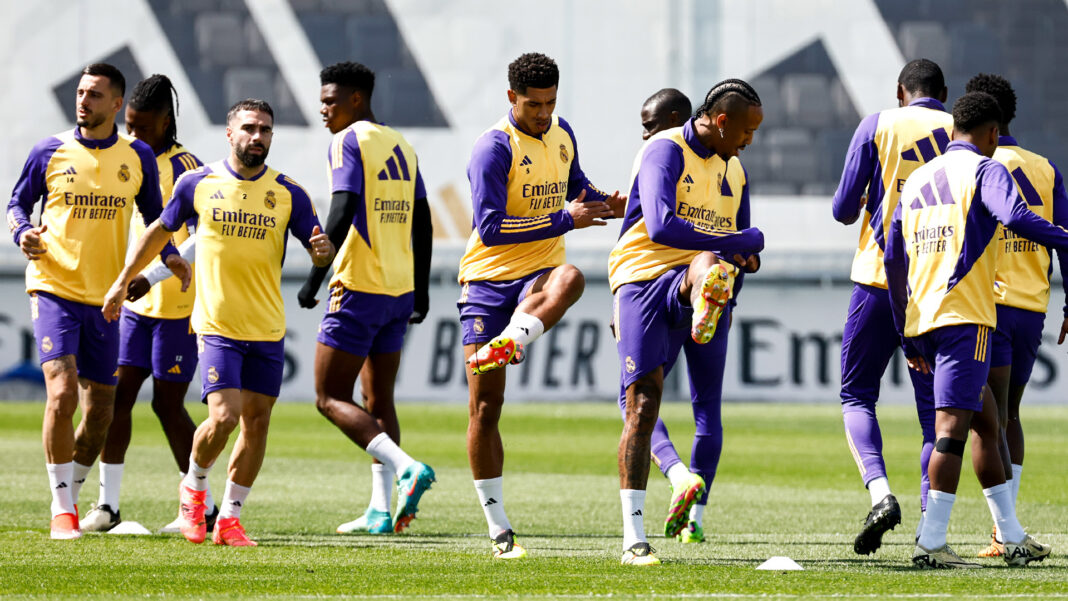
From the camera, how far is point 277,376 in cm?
814

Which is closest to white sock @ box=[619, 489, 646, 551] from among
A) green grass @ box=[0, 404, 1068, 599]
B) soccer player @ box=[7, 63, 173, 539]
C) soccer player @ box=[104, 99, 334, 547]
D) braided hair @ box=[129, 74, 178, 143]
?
green grass @ box=[0, 404, 1068, 599]

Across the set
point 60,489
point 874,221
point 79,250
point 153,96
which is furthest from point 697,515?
point 153,96

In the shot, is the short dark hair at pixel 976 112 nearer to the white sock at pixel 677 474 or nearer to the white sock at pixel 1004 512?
the white sock at pixel 1004 512

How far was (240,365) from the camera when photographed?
7973 mm

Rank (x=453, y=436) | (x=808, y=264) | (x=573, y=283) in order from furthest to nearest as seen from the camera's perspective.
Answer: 1. (x=808, y=264)
2. (x=453, y=436)
3. (x=573, y=283)

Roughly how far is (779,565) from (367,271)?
305 cm

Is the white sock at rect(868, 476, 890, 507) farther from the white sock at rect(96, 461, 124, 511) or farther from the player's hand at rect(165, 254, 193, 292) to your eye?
the white sock at rect(96, 461, 124, 511)

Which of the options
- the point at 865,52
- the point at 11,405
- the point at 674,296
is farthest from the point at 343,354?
the point at 865,52

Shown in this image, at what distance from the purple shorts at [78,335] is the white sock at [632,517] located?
3070 millimetres

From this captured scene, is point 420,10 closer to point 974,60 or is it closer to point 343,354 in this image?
point 974,60

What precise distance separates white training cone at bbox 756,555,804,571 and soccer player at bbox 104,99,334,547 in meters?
2.60

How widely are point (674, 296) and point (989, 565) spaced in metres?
1.86

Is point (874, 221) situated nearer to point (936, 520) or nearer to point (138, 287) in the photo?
point (936, 520)

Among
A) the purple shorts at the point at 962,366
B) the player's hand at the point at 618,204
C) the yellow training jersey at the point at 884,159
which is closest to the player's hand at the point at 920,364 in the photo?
the purple shorts at the point at 962,366
